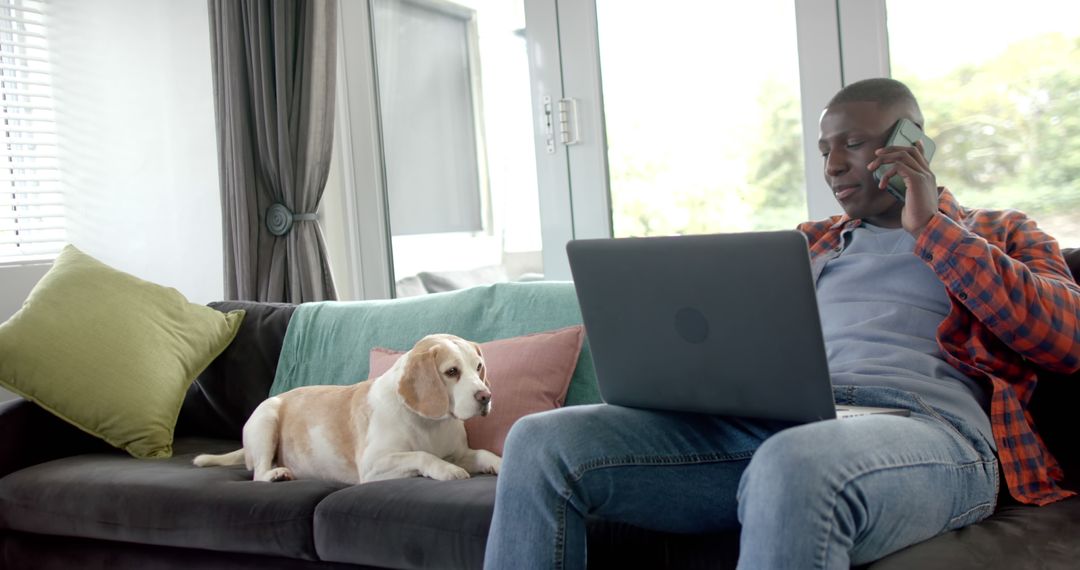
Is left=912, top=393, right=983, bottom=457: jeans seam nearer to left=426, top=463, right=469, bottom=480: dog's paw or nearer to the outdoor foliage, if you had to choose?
left=426, top=463, right=469, bottom=480: dog's paw

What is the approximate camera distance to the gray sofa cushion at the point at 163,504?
2154 millimetres

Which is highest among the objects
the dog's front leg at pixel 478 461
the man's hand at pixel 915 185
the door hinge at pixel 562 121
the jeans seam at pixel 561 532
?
the door hinge at pixel 562 121

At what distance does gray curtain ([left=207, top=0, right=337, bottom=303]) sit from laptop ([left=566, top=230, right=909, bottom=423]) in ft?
7.32

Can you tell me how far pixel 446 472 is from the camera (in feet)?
7.05

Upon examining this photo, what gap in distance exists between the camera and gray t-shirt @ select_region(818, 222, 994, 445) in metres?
1.59

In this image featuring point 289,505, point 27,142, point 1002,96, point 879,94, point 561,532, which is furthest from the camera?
point 27,142

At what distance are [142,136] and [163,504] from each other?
2.24m

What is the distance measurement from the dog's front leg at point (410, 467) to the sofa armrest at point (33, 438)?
1.07m

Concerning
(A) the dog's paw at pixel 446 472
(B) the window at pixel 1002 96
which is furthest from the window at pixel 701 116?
(A) the dog's paw at pixel 446 472

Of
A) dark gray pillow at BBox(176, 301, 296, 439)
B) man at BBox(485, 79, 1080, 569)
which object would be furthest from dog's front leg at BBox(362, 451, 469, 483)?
dark gray pillow at BBox(176, 301, 296, 439)

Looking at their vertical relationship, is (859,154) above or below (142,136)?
below

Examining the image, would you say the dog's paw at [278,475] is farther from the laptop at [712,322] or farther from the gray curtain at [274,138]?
the gray curtain at [274,138]

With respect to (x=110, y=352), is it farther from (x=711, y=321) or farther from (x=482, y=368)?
(x=711, y=321)

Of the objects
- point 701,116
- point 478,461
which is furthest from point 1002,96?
point 478,461
